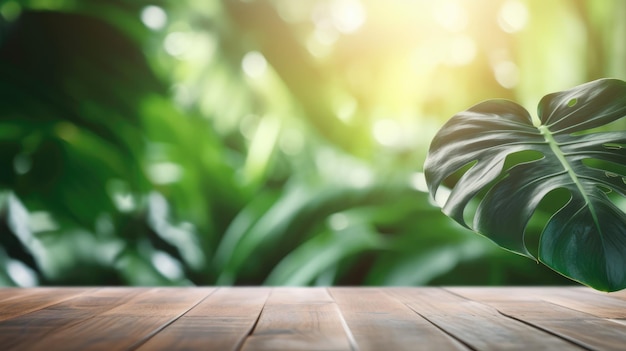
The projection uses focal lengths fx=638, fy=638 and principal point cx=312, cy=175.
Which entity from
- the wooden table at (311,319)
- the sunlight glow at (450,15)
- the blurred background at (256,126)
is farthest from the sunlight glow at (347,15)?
the wooden table at (311,319)

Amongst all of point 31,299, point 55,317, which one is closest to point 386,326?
point 55,317

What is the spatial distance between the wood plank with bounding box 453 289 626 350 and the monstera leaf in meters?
→ 0.08

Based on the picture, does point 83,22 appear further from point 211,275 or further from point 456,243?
point 456,243

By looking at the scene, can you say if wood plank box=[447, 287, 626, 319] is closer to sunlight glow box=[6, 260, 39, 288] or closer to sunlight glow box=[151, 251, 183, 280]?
sunlight glow box=[151, 251, 183, 280]

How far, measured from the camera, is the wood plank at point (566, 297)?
1159 mm

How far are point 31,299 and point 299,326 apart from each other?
0.68 metres

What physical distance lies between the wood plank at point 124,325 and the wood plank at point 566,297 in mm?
621

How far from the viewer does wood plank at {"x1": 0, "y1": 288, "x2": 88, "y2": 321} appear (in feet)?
3.74

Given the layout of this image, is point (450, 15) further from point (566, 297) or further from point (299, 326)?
point (299, 326)

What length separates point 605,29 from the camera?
68.3 inches

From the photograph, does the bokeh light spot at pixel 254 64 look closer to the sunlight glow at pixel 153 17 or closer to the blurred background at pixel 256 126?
the blurred background at pixel 256 126

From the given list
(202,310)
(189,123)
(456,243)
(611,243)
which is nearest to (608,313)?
(611,243)

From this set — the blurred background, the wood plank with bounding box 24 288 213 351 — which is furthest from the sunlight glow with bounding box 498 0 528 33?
the wood plank with bounding box 24 288 213 351

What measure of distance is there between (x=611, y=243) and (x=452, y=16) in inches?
42.5
